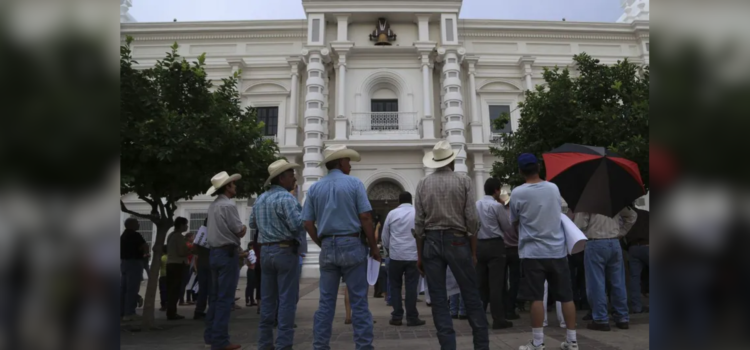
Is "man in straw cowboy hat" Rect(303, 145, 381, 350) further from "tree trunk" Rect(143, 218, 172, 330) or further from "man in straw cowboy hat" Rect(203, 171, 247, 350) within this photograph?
"tree trunk" Rect(143, 218, 172, 330)

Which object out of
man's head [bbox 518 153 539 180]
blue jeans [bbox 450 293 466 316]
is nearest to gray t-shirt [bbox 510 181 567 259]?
man's head [bbox 518 153 539 180]

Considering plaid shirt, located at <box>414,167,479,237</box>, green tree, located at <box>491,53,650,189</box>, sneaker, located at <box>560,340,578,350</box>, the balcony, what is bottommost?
sneaker, located at <box>560,340,578,350</box>

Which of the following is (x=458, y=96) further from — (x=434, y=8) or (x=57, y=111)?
(x=57, y=111)

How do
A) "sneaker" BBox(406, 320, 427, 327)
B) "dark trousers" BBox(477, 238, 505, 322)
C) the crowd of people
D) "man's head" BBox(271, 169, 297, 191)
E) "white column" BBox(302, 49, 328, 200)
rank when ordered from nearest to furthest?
the crowd of people
"man's head" BBox(271, 169, 297, 191)
"dark trousers" BBox(477, 238, 505, 322)
"sneaker" BBox(406, 320, 427, 327)
"white column" BBox(302, 49, 328, 200)

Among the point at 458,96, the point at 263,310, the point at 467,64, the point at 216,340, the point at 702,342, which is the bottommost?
the point at 216,340

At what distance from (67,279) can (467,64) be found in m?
20.2

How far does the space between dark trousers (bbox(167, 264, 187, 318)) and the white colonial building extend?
358 inches

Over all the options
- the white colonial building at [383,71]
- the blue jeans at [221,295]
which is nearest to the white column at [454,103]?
the white colonial building at [383,71]

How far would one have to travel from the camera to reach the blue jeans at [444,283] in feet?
13.2

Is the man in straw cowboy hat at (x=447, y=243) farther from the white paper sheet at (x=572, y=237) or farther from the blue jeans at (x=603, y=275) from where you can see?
the blue jeans at (x=603, y=275)

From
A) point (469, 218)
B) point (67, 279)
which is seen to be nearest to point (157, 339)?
point (469, 218)

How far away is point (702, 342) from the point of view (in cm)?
90

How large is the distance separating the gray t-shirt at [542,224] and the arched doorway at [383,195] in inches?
552

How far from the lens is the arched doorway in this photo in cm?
1844
